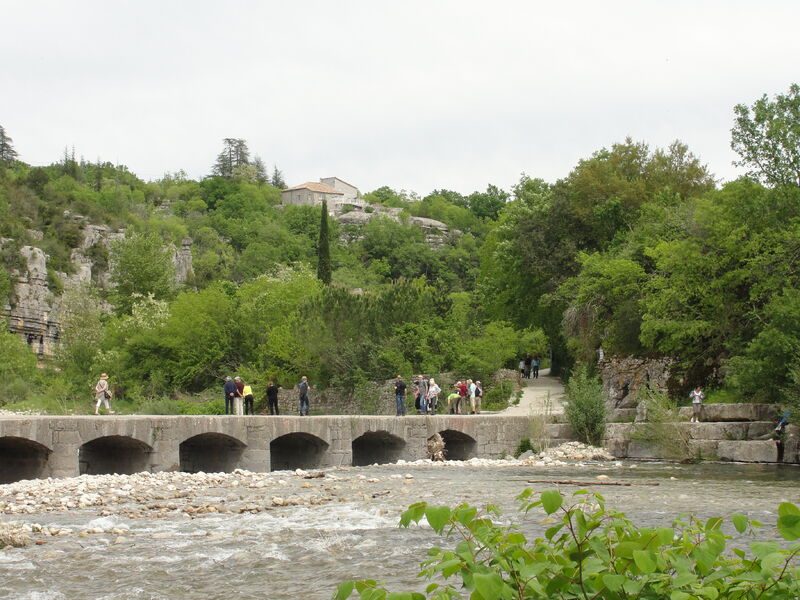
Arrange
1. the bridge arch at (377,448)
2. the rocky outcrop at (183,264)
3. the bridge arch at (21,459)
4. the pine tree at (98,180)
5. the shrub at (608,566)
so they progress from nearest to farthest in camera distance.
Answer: the shrub at (608,566) → the bridge arch at (21,459) → the bridge arch at (377,448) → the rocky outcrop at (183,264) → the pine tree at (98,180)

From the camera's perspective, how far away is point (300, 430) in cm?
2723

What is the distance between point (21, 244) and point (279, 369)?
52067mm

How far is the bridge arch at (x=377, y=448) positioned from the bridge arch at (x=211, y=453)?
14.8 feet

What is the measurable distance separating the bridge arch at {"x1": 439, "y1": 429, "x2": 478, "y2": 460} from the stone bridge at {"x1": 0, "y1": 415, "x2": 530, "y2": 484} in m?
0.03

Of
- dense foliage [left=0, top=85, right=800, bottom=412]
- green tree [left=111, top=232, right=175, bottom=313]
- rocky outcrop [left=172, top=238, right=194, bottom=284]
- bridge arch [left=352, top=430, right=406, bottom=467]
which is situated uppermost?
rocky outcrop [left=172, top=238, right=194, bottom=284]

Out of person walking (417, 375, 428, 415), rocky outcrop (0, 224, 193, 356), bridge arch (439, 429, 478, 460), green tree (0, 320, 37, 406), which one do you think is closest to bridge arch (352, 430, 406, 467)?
bridge arch (439, 429, 478, 460)

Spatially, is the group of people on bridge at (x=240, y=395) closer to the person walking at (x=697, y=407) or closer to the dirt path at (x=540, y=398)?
the dirt path at (x=540, y=398)

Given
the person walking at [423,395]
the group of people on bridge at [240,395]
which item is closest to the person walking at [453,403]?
the person walking at [423,395]

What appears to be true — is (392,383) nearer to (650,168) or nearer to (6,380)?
(650,168)

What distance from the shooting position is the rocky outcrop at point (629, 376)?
35625 mm

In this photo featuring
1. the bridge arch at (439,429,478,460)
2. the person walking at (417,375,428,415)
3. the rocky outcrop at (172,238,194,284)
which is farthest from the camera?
the rocky outcrop at (172,238,194,284)

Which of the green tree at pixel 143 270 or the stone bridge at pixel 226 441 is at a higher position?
the green tree at pixel 143 270

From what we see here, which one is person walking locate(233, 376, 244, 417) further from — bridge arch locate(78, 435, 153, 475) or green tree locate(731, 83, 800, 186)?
green tree locate(731, 83, 800, 186)

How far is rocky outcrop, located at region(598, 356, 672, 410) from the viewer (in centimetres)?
3562
